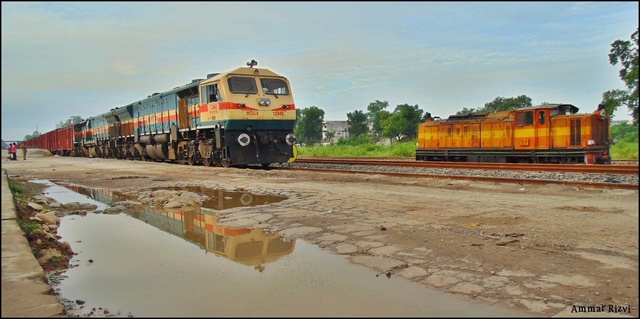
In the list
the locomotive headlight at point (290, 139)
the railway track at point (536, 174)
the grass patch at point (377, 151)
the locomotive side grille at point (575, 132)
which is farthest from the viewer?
the grass patch at point (377, 151)

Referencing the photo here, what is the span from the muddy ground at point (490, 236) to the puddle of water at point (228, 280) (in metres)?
0.38

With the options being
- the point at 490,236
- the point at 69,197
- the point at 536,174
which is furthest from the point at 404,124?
the point at 490,236

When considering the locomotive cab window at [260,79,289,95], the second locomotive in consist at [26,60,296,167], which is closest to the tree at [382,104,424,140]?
the second locomotive in consist at [26,60,296,167]

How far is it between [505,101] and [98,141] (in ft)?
133

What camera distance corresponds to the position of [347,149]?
Result: 37875 mm

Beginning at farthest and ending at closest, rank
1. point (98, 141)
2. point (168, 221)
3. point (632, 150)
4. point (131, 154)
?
point (98, 141)
point (131, 154)
point (168, 221)
point (632, 150)

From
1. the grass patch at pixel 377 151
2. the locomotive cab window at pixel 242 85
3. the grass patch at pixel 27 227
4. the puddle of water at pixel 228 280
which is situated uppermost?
the locomotive cab window at pixel 242 85

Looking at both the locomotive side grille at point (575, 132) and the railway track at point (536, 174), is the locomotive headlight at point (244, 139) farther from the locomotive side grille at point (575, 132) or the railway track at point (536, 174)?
the locomotive side grille at point (575, 132)

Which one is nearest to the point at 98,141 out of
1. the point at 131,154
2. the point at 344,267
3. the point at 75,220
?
the point at 131,154

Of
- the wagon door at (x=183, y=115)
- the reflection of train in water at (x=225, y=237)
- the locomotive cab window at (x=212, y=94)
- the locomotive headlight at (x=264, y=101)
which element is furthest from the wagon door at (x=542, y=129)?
the wagon door at (x=183, y=115)

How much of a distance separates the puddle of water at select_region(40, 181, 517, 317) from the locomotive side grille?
1344cm

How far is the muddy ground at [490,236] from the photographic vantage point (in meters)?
3.64

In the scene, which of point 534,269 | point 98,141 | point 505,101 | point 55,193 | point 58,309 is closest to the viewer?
point 58,309

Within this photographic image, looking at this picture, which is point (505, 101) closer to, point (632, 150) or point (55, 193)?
point (55, 193)
